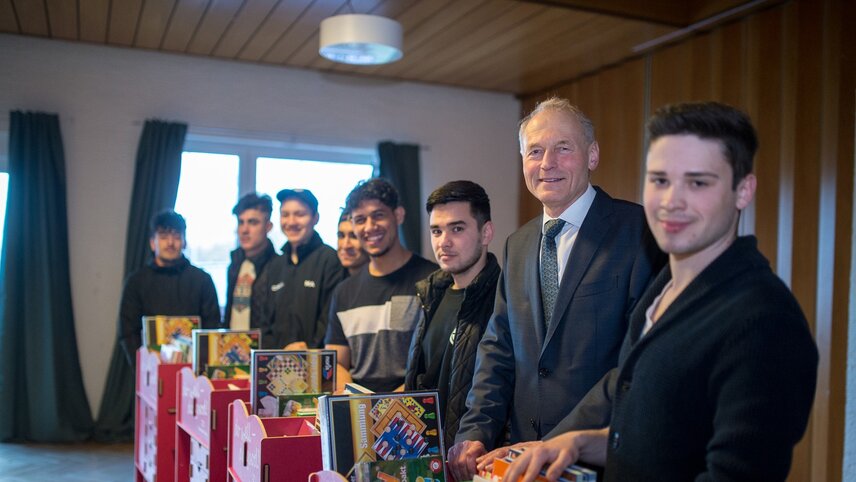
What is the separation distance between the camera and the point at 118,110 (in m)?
5.80

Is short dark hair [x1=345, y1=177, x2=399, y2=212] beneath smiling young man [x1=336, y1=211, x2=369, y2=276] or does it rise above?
above

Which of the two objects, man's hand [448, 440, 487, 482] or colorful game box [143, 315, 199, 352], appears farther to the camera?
colorful game box [143, 315, 199, 352]

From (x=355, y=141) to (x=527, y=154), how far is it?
15.8 ft

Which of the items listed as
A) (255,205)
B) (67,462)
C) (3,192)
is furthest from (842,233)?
(3,192)

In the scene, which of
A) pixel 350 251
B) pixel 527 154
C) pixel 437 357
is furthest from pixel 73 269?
pixel 527 154

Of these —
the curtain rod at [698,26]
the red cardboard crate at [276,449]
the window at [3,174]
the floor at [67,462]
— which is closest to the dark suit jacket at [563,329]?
the red cardboard crate at [276,449]

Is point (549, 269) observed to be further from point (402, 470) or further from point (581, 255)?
point (402, 470)

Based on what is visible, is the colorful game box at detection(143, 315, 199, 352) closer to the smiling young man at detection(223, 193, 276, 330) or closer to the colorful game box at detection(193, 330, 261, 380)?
the smiling young man at detection(223, 193, 276, 330)

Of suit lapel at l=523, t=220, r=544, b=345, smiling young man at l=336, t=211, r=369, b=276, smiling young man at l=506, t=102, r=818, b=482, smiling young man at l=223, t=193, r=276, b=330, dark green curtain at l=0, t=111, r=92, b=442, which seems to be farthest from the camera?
dark green curtain at l=0, t=111, r=92, b=442

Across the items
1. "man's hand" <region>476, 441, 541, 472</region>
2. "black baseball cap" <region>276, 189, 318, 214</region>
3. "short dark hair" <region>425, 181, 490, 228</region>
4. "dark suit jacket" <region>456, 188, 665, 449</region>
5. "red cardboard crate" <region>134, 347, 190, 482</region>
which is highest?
"black baseball cap" <region>276, 189, 318, 214</region>

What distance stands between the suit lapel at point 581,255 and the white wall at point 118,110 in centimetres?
478

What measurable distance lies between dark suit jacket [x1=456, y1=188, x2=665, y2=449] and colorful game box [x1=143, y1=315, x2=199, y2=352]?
2243 millimetres

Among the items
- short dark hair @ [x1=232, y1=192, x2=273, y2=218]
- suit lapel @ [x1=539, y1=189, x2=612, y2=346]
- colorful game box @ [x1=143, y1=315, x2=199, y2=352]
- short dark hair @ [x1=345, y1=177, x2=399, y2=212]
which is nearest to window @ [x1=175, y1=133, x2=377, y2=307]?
short dark hair @ [x1=232, y1=192, x2=273, y2=218]

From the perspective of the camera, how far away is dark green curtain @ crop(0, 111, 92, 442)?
5.45 meters
